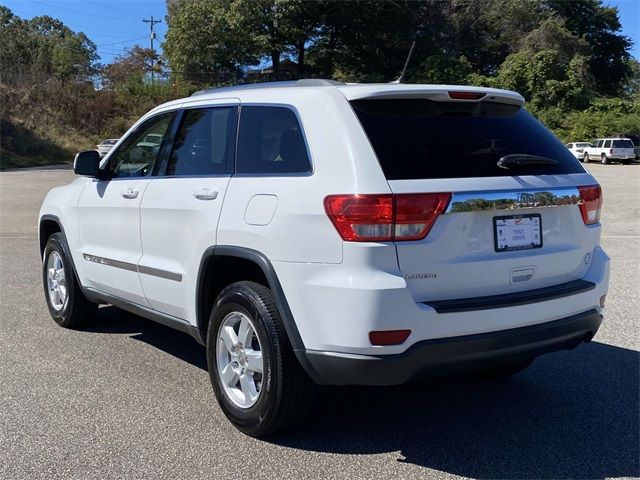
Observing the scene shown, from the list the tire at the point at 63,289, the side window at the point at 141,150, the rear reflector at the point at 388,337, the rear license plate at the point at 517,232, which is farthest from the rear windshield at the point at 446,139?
the tire at the point at 63,289

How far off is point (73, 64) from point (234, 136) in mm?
59536

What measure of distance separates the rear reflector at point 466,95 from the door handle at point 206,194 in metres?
1.44

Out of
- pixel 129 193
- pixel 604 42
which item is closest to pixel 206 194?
pixel 129 193

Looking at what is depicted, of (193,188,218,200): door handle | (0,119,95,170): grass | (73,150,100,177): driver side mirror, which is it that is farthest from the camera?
(0,119,95,170): grass

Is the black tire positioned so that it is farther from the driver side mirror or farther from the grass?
the grass

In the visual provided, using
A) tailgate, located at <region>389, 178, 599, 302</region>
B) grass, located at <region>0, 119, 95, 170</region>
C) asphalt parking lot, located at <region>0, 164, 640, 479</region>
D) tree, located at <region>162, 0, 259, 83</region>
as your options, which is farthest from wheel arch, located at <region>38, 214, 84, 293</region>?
tree, located at <region>162, 0, 259, 83</region>

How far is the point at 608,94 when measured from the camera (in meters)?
64.9

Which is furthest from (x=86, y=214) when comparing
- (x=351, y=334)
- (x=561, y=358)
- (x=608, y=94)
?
(x=608, y=94)

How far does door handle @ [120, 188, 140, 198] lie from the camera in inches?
183

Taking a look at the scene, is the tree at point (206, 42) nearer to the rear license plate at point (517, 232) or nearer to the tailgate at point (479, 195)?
the tailgate at point (479, 195)

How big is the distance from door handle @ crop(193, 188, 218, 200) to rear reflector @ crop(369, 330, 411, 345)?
1359mm

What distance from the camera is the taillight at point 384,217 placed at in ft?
10.0

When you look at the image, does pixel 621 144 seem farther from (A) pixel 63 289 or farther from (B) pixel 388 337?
(B) pixel 388 337

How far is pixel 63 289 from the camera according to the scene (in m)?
5.80
